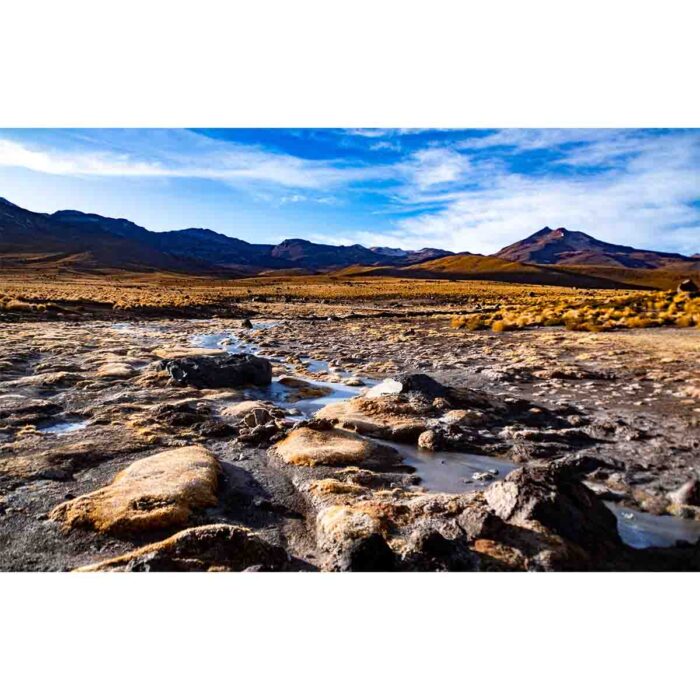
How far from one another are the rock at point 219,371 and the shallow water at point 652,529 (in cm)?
899

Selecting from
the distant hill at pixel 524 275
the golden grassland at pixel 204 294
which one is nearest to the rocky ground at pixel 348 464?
the golden grassland at pixel 204 294

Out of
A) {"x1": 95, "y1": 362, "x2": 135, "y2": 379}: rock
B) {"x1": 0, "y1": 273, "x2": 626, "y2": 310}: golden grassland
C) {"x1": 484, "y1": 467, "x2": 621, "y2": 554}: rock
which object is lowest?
{"x1": 0, "y1": 273, "x2": 626, "y2": 310}: golden grassland

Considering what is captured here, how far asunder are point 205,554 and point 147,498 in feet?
4.75

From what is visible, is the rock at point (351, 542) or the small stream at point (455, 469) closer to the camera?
the rock at point (351, 542)

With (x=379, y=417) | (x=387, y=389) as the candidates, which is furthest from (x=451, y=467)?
(x=387, y=389)

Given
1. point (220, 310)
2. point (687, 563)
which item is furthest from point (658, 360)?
point (220, 310)

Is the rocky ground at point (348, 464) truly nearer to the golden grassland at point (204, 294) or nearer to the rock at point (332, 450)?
the rock at point (332, 450)

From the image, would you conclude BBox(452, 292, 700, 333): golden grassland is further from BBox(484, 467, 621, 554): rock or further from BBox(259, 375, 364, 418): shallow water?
BBox(484, 467, 621, 554): rock

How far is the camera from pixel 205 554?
4648mm

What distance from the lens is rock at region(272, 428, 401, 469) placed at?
294 inches

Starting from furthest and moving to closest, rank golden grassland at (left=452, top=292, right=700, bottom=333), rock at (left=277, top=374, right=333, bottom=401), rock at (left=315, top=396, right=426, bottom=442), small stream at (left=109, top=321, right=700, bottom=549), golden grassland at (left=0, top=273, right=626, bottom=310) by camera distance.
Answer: golden grassland at (left=0, top=273, right=626, bottom=310) → golden grassland at (left=452, top=292, right=700, bottom=333) → rock at (left=277, top=374, right=333, bottom=401) → rock at (left=315, top=396, right=426, bottom=442) → small stream at (left=109, top=321, right=700, bottom=549)

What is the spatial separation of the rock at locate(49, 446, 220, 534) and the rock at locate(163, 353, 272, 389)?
5.29 m

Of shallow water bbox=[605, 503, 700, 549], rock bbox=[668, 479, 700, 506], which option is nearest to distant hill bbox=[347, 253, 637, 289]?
rock bbox=[668, 479, 700, 506]

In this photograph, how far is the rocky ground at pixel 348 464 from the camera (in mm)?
4809
